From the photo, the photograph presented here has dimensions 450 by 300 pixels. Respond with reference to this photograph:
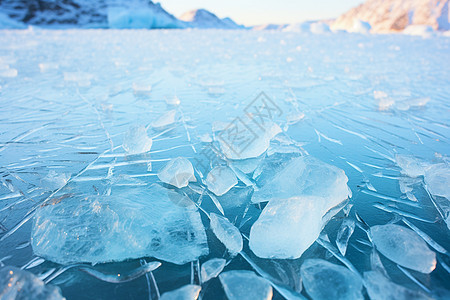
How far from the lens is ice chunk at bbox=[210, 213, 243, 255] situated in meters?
0.89

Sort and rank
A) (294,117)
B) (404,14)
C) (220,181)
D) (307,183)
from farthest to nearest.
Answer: (404,14)
(294,117)
(220,181)
(307,183)

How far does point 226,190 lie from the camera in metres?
1.23

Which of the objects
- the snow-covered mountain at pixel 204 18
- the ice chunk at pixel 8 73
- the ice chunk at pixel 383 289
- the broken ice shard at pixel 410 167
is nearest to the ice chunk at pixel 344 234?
the ice chunk at pixel 383 289

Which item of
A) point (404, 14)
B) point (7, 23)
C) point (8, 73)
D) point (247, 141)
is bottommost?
point (7, 23)

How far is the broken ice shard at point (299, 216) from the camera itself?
0.87m

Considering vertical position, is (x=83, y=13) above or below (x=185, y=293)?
above

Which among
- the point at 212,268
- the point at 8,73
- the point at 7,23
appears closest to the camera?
the point at 212,268

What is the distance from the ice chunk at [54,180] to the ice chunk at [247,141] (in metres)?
0.89

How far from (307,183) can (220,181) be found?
0.42m

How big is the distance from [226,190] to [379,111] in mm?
2053

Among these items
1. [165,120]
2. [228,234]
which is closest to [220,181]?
[228,234]

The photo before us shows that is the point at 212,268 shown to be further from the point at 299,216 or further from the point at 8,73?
the point at 8,73

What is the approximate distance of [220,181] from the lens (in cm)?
123

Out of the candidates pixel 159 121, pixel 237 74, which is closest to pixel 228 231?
pixel 159 121
